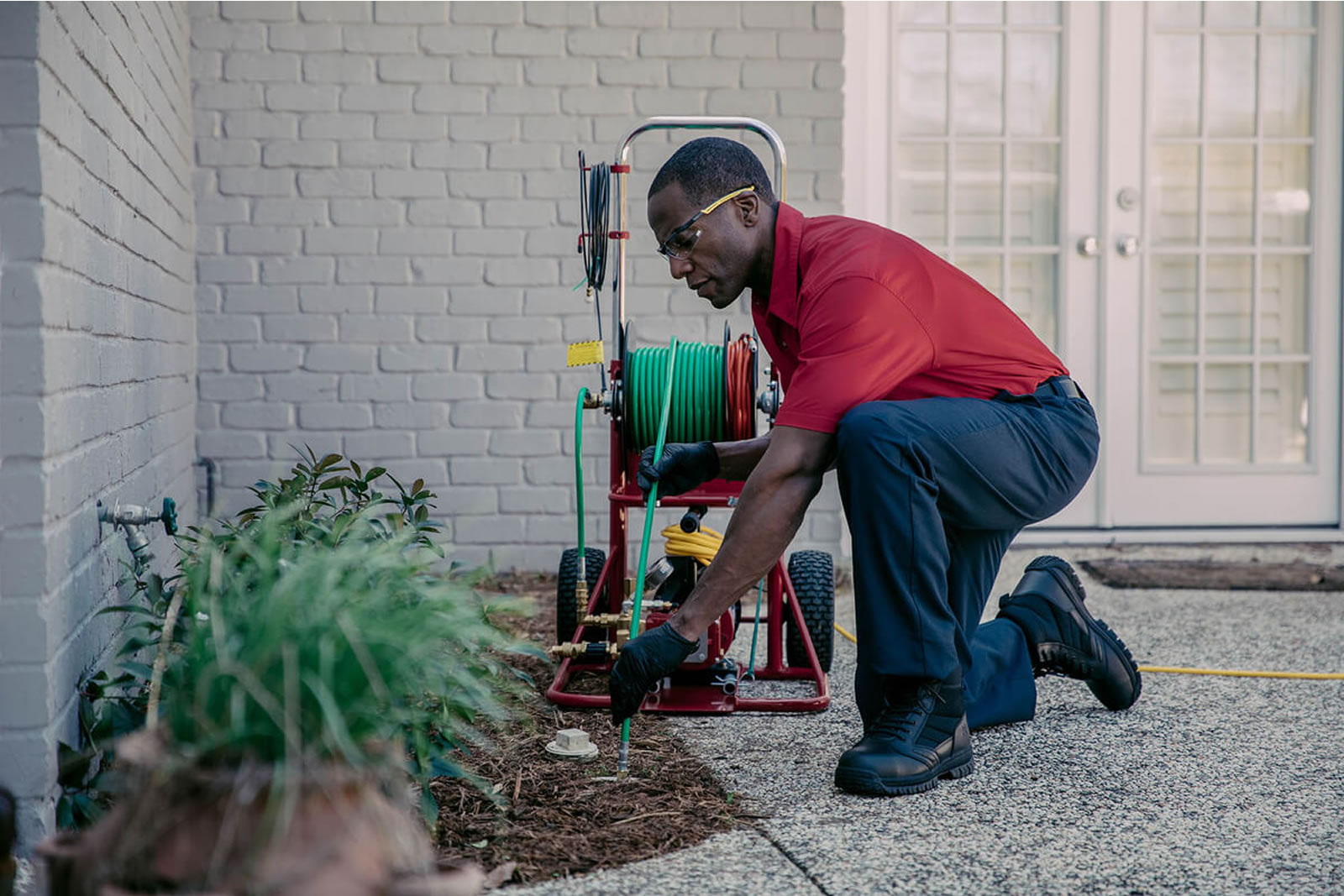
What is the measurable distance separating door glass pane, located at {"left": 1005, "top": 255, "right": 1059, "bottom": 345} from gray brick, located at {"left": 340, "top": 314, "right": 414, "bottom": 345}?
220 cm

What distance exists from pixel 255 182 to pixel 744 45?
5.48 ft

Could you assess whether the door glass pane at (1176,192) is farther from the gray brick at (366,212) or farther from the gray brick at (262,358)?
the gray brick at (262,358)

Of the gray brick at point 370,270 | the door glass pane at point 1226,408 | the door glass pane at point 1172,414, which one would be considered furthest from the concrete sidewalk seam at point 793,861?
the door glass pane at point 1226,408

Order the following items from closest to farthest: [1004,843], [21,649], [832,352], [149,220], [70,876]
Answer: [70,876]
[21,649]
[1004,843]
[832,352]
[149,220]

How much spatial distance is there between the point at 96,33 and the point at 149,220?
0.83 metres

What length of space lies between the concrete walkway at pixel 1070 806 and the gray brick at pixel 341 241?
2.24m

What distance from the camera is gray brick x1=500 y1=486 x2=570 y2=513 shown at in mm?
4461

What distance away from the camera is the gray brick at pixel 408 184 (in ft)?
14.4

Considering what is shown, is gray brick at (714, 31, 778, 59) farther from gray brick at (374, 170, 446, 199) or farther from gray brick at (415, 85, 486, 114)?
gray brick at (374, 170, 446, 199)

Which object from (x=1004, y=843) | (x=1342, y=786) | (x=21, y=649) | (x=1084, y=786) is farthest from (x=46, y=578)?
(x=1342, y=786)

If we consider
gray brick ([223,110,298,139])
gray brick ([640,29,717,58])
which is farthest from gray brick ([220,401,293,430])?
gray brick ([640,29,717,58])

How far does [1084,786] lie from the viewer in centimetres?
223

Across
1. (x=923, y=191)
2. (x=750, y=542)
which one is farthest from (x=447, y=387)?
(x=750, y=542)

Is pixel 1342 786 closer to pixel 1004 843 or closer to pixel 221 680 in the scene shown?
pixel 1004 843
